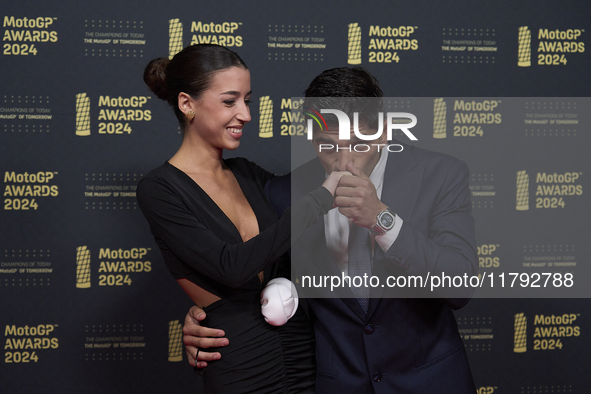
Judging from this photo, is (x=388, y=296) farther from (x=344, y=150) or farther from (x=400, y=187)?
(x=344, y=150)

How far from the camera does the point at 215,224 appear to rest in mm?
1225

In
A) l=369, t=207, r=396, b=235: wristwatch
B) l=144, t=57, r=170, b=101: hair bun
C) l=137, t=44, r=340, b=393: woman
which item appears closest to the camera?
l=369, t=207, r=396, b=235: wristwatch

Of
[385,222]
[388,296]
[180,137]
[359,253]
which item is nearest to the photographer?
[385,222]

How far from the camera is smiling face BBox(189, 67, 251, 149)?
122cm

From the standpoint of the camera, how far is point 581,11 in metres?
2.31

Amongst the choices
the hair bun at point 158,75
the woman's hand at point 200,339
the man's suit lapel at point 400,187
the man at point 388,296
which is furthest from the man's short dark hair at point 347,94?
the woman's hand at point 200,339

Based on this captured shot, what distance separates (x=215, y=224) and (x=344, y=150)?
0.40m

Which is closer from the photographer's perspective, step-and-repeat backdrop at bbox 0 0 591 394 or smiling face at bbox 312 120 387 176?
smiling face at bbox 312 120 387 176

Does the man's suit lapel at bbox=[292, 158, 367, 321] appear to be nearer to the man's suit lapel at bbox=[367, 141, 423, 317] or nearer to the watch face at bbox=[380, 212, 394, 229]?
the man's suit lapel at bbox=[367, 141, 423, 317]

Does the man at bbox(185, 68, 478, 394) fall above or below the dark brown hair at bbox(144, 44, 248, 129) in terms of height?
below

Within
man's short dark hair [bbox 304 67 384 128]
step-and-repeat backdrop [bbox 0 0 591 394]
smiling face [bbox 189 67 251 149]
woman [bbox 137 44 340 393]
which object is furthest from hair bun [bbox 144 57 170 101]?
step-and-repeat backdrop [bbox 0 0 591 394]

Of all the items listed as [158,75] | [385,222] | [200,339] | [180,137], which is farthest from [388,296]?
[180,137]

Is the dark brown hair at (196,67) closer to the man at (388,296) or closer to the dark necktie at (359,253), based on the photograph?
the man at (388,296)

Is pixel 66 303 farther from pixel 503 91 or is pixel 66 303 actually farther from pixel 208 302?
pixel 503 91
